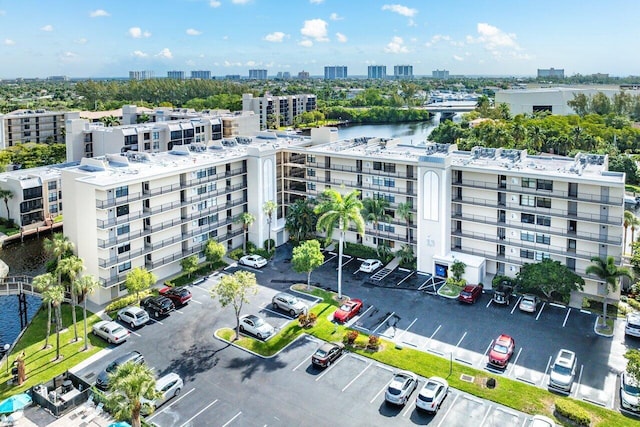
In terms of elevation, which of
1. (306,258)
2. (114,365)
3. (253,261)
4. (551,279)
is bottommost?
(114,365)

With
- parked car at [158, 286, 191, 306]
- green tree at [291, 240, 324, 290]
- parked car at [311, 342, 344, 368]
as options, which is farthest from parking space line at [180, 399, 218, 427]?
green tree at [291, 240, 324, 290]

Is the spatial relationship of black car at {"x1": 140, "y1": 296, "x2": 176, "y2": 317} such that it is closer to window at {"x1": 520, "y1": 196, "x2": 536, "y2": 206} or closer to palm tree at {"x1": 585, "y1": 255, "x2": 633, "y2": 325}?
window at {"x1": 520, "y1": 196, "x2": 536, "y2": 206}

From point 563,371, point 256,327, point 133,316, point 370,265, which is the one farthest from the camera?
point 370,265

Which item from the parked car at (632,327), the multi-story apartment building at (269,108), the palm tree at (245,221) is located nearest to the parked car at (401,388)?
the parked car at (632,327)

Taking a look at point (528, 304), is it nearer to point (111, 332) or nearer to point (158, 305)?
point (158, 305)

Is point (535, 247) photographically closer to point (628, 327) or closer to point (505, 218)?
point (505, 218)

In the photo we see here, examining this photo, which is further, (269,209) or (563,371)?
(269,209)

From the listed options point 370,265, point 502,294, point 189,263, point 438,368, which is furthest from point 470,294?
point 189,263
